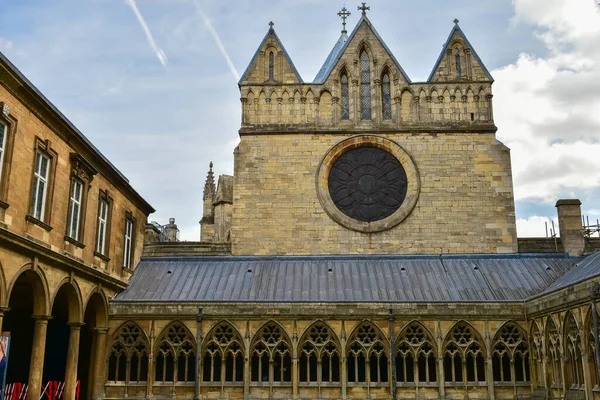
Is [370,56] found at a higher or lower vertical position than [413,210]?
higher

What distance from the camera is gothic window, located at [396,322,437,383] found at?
17984 millimetres

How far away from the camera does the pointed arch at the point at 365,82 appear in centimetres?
2416

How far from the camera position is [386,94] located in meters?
24.3

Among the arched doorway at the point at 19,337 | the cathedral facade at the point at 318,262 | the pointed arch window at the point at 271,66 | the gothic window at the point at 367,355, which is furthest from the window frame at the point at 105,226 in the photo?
the pointed arch window at the point at 271,66

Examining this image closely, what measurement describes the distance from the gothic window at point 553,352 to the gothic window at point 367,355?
478cm

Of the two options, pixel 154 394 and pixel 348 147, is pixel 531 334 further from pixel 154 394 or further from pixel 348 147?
pixel 154 394

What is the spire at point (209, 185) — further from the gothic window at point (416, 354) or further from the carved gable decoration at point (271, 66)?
the gothic window at point (416, 354)

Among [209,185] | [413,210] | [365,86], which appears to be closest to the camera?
[413,210]

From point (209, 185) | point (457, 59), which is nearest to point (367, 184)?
point (457, 59)

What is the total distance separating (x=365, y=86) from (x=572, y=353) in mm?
13571

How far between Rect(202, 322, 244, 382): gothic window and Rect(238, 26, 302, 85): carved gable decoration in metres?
10.9

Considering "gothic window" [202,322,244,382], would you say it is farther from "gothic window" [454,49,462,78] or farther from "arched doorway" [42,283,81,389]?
"gothic window" [454,49,462,78]

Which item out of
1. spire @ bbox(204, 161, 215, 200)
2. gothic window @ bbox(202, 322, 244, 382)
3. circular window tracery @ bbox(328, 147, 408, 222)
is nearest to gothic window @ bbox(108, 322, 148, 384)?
gothic window @ bbox(202, 322, 244, 382)

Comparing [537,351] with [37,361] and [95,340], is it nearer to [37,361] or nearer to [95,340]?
[95,340]
